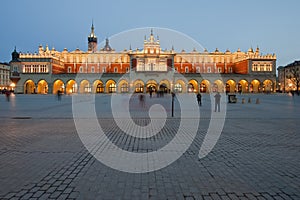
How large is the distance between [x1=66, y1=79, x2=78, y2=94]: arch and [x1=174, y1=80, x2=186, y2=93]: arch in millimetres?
30082

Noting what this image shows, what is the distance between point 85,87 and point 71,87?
420cm

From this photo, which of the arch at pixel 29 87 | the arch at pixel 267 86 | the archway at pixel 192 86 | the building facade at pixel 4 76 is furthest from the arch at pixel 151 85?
the building facade at pixel 4 76

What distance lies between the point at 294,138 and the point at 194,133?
347 cm

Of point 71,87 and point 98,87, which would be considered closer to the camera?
point 71,87

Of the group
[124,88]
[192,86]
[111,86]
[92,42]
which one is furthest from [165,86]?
[92,42]

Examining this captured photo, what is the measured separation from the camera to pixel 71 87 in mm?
66188

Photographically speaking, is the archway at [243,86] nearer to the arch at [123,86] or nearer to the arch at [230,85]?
the arch at [230,85]

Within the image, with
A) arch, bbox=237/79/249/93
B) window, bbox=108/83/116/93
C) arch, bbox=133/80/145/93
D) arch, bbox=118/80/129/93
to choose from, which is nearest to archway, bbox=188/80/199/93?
arch, bbox=237/79/249/93

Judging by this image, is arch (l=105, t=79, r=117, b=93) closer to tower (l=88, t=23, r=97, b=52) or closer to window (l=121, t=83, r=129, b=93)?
window (l=121, t=83, r=129, b=93)

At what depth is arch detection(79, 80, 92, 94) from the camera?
64.9m

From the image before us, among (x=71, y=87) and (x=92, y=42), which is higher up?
(x=92, y=42)

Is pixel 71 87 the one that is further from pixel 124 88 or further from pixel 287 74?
pixel 287 74

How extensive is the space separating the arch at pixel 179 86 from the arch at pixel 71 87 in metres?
30.1

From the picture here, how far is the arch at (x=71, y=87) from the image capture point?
6335 centimetres
